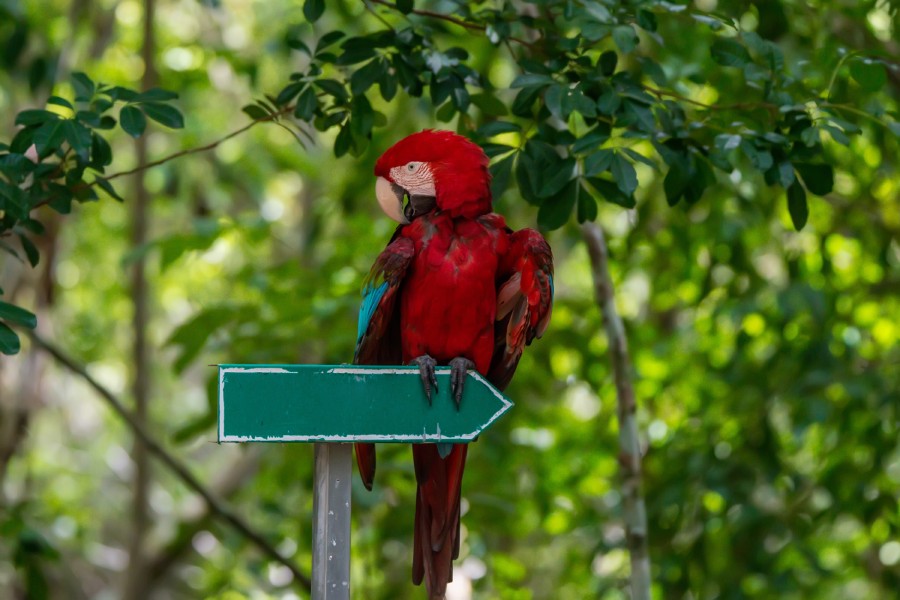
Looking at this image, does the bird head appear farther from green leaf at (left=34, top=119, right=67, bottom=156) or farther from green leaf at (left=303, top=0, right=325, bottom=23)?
green leaf at (left=34, top=119, right=67, bottom=156)

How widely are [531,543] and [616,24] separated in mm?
3206

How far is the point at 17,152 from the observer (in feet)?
5.42

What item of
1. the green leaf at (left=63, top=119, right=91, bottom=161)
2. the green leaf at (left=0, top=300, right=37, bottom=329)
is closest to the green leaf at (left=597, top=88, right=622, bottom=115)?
the green leaf at (left=63, top=119, right=91, bottom=161)

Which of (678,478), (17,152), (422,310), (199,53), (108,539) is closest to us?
(17,152)

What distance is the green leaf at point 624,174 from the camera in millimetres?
1636

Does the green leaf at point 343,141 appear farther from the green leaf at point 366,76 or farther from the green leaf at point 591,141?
the green leaf at point 591,141

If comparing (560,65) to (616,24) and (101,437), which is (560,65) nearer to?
(616,24)

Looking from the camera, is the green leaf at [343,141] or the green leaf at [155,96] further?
the green leaf at [343,141]

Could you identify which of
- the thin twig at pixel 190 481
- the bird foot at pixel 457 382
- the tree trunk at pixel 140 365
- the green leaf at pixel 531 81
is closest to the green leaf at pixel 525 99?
the green leaf at pixel 531 81

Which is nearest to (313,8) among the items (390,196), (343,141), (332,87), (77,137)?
(332,87)

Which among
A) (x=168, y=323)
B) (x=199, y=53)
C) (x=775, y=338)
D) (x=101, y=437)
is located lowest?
(x=101, y=437)

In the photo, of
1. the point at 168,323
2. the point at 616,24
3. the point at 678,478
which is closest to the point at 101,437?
the point at 168,323

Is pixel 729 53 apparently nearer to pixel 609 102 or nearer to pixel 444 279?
pixel 609 102

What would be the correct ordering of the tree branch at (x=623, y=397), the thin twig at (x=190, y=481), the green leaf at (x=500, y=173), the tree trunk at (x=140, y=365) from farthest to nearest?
the tree trunk at (x=140, y=365), the thin twig at (x=190, y=481), the tree branch at (x=623, y=397), the green leaf at (x=500, y=173)
